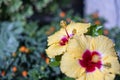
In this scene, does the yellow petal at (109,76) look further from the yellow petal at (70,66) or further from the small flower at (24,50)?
the small flower at (24,50)

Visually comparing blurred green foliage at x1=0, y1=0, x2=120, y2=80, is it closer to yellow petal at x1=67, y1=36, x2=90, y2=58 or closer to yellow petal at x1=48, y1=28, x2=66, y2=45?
yellow petal at x1=48, y1=28, x2=66, y2=45

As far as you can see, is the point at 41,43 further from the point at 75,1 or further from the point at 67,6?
the point at 75,1

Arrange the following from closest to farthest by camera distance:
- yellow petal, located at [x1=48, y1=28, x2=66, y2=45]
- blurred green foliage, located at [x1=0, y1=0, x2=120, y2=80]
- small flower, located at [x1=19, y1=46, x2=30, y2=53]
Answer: yellow petal, located at [x1=48, y1=28, x2=66, y2=45] < blurred green foliage, located at [x1=0, y1=0, x2=120, y2=80] < small flower, located at [x1=19, y1=46, x2=30, y2=53]

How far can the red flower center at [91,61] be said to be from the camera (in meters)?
1.63

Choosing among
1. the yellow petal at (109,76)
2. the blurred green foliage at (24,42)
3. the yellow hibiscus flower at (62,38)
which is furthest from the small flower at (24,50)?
the yellow petal at (109,76)

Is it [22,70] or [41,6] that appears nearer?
[22,70]

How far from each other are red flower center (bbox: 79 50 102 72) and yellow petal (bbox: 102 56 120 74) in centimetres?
3

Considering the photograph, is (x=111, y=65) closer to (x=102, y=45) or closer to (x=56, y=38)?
(x=102, y=45)

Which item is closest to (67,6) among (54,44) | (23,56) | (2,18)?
(2,18)

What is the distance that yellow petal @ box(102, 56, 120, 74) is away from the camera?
1.60 metres

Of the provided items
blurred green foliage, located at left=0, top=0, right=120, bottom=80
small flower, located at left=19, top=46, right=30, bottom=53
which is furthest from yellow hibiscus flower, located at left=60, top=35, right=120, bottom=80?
small flower, located at left=19, top=46, right=30, bottom=53

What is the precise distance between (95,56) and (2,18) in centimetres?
176

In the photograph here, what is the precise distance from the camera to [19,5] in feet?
9.86

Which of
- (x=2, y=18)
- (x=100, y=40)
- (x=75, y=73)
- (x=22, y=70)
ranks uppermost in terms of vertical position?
(x=100, y=40)
